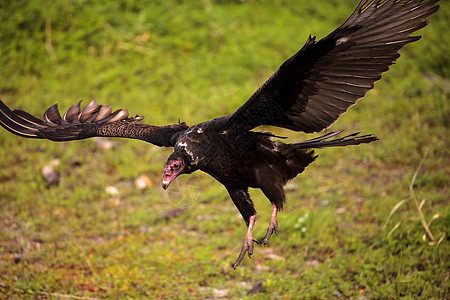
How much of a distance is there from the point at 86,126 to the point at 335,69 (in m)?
2.19

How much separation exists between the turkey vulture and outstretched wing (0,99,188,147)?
0.01m

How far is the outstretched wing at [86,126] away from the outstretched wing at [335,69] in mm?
700

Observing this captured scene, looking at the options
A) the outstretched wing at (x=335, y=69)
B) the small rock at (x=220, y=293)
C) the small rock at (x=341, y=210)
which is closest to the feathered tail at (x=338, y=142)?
the outstretched wing at (x=335, y=69)

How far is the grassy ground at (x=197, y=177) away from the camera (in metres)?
5.02

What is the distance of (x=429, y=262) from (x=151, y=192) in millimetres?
3349

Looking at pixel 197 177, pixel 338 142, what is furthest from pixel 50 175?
pixel 338 142

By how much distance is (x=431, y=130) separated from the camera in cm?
730

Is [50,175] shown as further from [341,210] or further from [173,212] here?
[341,210]

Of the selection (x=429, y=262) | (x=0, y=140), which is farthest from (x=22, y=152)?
(x=429, y=262)

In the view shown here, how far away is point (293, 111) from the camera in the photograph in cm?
406

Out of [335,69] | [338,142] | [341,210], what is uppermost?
[335,69]

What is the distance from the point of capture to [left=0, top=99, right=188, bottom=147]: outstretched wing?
442 cm

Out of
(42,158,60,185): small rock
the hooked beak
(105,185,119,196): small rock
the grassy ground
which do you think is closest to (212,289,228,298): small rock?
the grassy ground

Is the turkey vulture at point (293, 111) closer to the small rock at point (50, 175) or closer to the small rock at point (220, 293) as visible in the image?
the small rock at point (220, 293)
